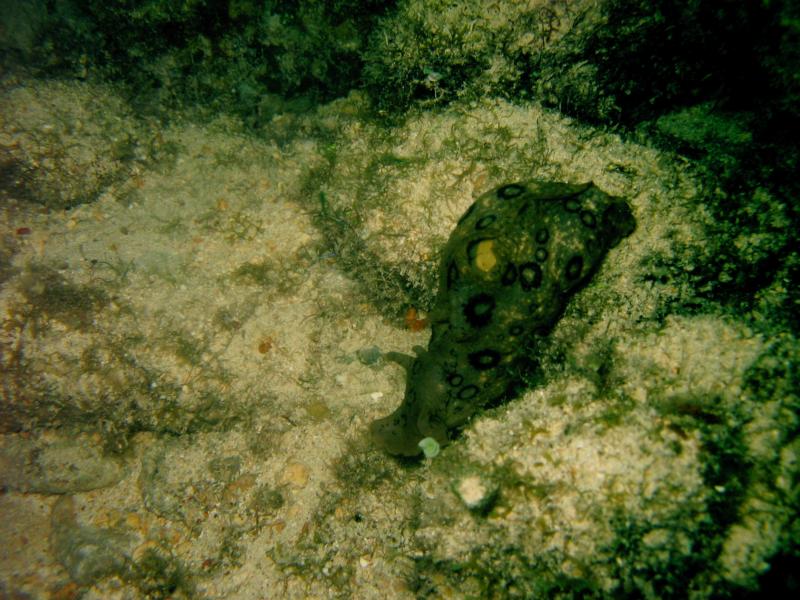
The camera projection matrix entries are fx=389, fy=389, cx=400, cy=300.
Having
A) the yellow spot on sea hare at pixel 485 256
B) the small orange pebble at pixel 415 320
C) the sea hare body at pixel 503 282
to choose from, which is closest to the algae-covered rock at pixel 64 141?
the small orange pebble at pixel 415 320

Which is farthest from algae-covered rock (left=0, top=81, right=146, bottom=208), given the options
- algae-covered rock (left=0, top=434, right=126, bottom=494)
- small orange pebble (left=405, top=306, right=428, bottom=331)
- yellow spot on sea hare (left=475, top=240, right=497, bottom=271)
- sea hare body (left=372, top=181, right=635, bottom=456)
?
yellow spot on sea hare (left=475, top=240, right=497, bottom=271)

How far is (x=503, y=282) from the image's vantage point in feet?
9.80

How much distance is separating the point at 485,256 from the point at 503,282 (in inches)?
9.6

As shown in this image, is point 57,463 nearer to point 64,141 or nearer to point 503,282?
point 64,141

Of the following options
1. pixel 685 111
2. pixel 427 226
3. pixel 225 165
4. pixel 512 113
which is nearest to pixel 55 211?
pixel 225 165

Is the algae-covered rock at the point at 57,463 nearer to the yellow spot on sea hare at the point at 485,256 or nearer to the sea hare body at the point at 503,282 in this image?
the sea hare body at the point at 503,282

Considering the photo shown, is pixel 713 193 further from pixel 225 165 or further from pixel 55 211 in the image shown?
pixel 55 211

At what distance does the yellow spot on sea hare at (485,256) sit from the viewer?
2.99 metres

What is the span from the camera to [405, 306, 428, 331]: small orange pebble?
4.37 m

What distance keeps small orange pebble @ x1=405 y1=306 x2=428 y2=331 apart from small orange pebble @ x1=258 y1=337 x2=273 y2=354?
1549 mm

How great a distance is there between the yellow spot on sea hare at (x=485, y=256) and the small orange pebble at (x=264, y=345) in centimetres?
253

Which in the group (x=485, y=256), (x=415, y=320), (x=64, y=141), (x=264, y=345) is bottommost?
(x=264, y=345)

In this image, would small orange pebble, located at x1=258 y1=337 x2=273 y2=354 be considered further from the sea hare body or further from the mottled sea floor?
the sea hare body

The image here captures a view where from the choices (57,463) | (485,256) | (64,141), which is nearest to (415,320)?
(485,256)
